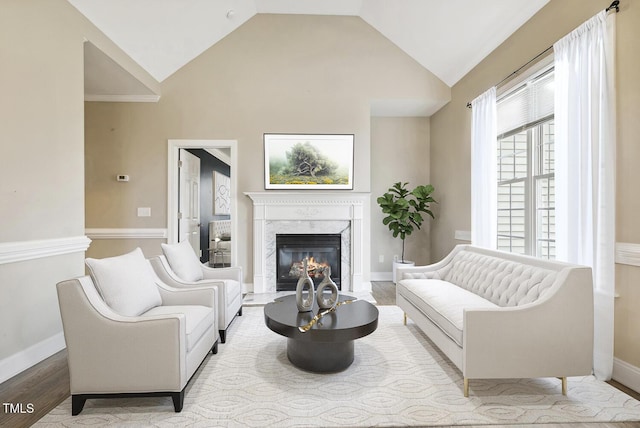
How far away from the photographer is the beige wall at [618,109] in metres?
2.20

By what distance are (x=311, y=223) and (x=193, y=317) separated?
2812 mm

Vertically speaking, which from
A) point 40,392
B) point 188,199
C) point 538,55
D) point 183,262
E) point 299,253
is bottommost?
point 40,392

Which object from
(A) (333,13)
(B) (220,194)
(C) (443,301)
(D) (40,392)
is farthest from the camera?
(B) (220,194)

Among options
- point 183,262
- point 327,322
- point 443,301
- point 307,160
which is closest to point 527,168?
point 443,301

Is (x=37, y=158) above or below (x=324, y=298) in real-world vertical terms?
above

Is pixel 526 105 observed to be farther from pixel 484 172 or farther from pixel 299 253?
pixel 299 253

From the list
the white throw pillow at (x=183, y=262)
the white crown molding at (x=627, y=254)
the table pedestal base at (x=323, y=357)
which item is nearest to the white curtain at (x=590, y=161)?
the white crown molding at (x=627, y=254)

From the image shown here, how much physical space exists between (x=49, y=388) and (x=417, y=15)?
527 centimetres

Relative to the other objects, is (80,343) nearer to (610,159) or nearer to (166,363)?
(166,363)

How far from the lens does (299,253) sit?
5.04 m

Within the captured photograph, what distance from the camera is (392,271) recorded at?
19.0ft

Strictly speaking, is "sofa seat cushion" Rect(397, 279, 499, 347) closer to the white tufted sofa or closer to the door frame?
the white tufted sofa

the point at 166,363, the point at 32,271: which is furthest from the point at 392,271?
the point at 32,271

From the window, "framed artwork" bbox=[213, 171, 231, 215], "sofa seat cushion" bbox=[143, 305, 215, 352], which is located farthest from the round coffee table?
"framed artwork" bbox=[213, 171, 231, 215]
